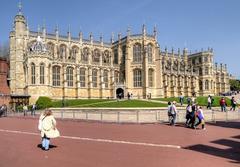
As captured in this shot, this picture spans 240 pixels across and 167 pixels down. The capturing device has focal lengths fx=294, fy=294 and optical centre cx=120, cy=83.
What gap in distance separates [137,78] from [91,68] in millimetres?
11344

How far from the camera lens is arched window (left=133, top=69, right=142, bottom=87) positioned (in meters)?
69.6

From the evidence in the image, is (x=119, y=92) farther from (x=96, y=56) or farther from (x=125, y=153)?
(x=125, y=153)

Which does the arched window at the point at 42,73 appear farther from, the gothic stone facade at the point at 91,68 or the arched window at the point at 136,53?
the arched window at the point at 136,53

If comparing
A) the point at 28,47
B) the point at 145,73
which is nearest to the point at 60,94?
the point at 28,47

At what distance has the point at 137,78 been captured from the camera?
229 feet

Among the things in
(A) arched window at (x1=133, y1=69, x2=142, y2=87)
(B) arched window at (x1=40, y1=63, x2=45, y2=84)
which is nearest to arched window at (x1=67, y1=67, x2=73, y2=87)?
(B) arched window at (x1=40, y1=63, x2=45, y2=84)

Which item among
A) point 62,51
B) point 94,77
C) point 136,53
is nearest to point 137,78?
point 136,53

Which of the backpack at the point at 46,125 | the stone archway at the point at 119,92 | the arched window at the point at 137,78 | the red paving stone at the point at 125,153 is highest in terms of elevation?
the arched window at the point at 137,78

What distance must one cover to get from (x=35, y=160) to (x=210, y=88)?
277ft

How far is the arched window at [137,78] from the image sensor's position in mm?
69556

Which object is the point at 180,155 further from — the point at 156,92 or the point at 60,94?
the point at 156,92

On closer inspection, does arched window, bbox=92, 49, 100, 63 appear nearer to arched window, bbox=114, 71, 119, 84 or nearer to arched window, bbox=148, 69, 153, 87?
arched window, bbox=114, 71, 119, 84

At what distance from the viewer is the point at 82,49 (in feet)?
232

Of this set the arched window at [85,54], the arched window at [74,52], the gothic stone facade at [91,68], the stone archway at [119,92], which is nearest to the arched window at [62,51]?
the gothic stone facade at [91,68]
